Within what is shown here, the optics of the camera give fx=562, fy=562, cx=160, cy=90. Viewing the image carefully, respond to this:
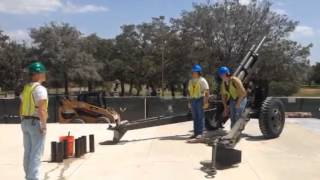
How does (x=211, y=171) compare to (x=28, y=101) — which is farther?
(x=211, y=171)

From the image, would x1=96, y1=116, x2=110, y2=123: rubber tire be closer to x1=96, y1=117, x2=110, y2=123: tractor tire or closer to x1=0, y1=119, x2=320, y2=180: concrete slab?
x1=96, y1=117, x2=110, y2=123: tractor tire

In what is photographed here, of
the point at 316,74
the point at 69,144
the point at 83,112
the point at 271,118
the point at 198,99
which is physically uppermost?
the point at 316,74

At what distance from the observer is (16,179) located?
836 cm

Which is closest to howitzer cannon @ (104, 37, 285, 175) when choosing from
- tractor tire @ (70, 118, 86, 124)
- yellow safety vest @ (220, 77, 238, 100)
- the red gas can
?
yellow safety vest @ (220, 77, 238, 100)

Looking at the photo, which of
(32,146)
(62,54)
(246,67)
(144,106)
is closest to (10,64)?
(62,54)

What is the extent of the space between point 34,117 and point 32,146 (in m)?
0.37

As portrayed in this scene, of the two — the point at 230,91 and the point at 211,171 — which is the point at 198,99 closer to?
the point at 230,91

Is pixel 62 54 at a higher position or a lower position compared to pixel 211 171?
higher

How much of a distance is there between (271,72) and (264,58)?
1.29 m

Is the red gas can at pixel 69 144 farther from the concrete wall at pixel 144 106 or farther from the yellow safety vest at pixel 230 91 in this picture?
the concrete wall at pixel 144 106

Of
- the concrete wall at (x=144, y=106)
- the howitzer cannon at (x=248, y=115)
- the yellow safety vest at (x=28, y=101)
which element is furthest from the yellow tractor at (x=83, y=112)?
the yellow safety vest at (x=28, y=101)

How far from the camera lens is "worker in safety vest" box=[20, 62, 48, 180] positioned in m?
6.98

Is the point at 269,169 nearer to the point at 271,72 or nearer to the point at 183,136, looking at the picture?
the point at 183,136

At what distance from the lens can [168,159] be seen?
32.7 feet
